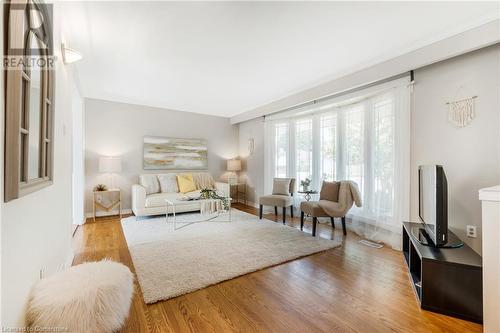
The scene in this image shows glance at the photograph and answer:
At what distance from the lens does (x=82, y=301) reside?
107 centimetres

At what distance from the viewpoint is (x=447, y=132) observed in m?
2.40

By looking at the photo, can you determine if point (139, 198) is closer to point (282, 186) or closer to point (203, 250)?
point (203, 250)

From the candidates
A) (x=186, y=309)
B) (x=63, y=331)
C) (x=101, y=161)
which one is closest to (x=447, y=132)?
(x=186, y=309)

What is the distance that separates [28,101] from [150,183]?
12.9 ft

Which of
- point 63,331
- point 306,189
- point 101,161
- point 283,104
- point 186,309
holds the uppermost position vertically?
point 283,104

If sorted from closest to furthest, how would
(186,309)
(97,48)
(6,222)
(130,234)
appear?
(6,222) < (186,309) < (97,48) < (130,234)

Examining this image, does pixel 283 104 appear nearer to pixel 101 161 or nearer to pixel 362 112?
pixel 362 112

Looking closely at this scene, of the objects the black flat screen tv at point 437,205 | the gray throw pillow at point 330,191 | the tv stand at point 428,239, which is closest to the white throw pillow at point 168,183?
the gray throw pillow at point 330,191

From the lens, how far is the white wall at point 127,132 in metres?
4.40

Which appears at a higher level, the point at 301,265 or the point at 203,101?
the point at 203,101

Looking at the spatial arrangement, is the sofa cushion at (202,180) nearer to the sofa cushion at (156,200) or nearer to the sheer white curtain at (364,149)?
the sofa cushion at (156,200)

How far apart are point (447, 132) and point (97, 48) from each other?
3.95m

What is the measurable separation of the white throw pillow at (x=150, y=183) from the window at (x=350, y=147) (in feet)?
8.49

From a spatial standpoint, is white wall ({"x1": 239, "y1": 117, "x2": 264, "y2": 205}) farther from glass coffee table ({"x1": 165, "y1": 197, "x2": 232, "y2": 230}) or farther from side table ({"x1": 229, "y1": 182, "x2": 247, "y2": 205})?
glass coffee table ({"x1": 165, "y1": 197, "x2": 232, "y2": 230})
